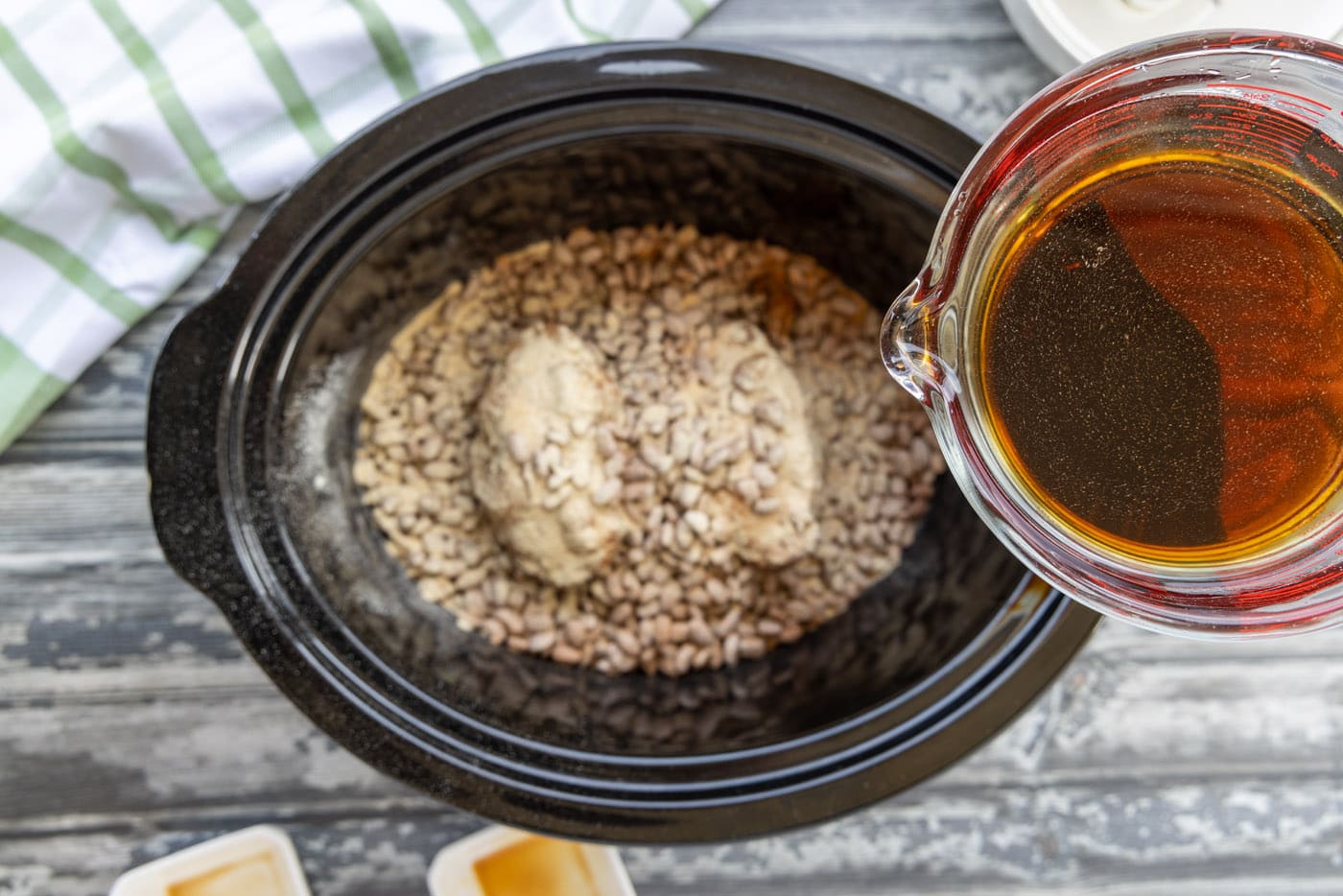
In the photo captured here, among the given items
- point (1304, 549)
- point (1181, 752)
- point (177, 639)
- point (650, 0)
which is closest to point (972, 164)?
point (1304, 549)

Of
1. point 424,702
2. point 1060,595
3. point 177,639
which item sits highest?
point 1060,595

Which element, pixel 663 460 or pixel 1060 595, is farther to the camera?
pixel 663 460

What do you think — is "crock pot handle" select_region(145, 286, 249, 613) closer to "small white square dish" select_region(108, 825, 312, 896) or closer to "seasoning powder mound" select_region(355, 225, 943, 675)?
"seasoning powder mound" select_region(355, 225, 943, 675)

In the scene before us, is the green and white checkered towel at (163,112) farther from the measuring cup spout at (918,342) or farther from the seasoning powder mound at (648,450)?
the measuring cup spout at (918,342)

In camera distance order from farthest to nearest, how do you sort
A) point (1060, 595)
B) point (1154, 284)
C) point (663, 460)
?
point (663, 460) → point (1060, 595) → point (1154, 284)

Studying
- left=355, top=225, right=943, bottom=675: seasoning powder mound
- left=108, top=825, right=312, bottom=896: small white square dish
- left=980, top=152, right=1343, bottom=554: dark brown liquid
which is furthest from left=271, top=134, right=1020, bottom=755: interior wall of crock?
left=108, top=825, right=312, bottom=896: small white square dish

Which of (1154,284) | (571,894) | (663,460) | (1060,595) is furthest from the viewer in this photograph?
(571,894)

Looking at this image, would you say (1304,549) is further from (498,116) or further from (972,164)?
(498,116)
